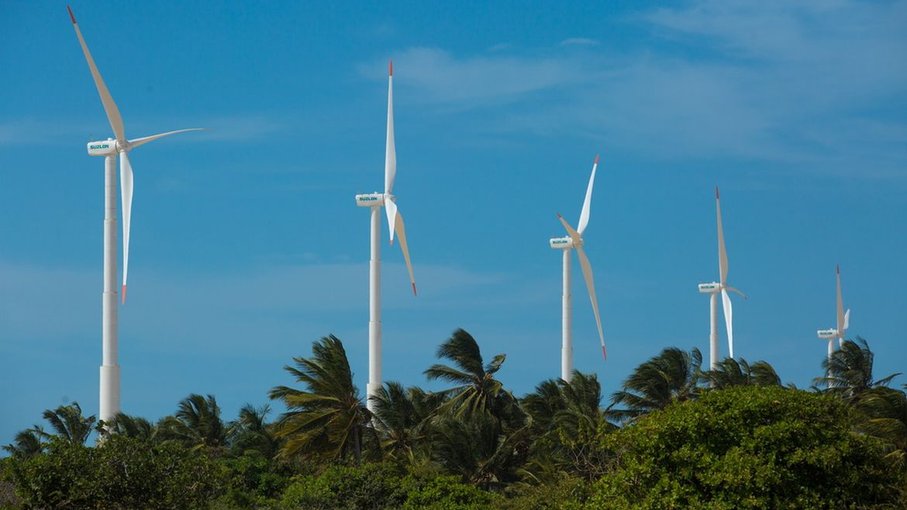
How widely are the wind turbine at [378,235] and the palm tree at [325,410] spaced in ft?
24.5

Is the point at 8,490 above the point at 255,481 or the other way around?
the other way around

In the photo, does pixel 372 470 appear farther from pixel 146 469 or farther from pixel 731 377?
pixel 731 377

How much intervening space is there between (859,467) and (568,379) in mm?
40880

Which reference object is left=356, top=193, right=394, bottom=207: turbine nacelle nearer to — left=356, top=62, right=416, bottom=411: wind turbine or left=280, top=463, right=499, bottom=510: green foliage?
left=356, top=62, right=416, bottom=411: wind turbine

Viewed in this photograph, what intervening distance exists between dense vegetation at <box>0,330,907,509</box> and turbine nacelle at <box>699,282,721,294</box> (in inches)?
822

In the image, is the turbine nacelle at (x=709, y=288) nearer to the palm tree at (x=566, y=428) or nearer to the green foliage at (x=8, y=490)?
the palm tree at (x=566, y=428)

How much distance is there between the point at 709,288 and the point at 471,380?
33.4m

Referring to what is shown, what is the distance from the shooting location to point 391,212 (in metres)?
64.6

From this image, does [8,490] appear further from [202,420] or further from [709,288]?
[709,288]

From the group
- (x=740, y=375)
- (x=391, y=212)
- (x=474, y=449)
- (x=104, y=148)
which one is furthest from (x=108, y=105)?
(x=740, y=375)

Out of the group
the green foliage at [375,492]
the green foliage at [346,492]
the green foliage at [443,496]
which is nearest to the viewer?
the green foliage at [443,496]

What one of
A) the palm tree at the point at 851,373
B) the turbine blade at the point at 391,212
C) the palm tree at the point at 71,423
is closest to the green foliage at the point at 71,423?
the palm tree at the point at 71,423

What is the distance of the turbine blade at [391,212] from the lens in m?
63.3

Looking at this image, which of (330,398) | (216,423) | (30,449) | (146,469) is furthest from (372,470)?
(30,449)
